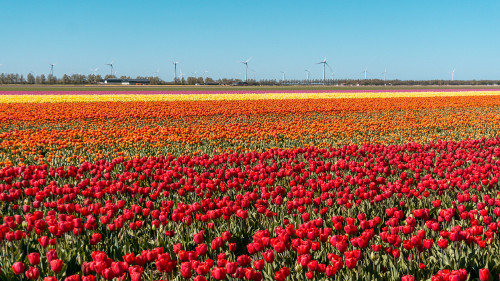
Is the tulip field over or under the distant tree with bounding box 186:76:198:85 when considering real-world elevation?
under

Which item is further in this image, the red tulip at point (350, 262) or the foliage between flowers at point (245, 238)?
the foliage between flowers at point (245, 238)

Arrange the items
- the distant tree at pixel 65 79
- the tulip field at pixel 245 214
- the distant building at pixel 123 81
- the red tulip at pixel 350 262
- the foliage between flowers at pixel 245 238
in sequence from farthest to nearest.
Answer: the distant building at pixel 123 81, the distant tree at pixel 65 79, the tulip field at pixel 245 214, the foliage between flowers at pixel 245 238, the red tulip at pixel 350 262

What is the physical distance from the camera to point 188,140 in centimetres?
1423

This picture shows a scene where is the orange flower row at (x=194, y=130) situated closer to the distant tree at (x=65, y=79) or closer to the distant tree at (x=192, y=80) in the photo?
the distant tree at (x=65, y=79)

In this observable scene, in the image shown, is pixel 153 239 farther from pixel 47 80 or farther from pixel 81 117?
pixel 47 80

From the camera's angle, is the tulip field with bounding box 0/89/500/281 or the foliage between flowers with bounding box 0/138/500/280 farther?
the tulip field with bounding box 0/89/500/281

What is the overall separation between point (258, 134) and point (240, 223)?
9.72 m

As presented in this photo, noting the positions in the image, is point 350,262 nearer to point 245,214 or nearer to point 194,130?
point 245,214

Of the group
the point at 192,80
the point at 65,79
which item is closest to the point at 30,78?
the point at 65,79

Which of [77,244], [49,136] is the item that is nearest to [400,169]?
[77,244]

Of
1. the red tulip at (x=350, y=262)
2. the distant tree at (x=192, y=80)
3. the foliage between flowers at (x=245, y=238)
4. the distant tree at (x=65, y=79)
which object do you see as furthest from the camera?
the distant tree at (x=192, y=80)

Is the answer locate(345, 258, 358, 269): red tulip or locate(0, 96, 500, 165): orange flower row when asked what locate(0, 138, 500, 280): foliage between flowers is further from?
locate(0, 96, 500, 165): orange flower row

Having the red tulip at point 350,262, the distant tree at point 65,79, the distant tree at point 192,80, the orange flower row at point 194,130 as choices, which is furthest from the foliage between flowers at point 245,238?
the distant tree at point 192,80

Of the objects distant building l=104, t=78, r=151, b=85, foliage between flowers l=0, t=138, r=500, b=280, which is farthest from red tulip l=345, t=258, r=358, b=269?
distant building l=104, t=78, r=151, b=85
